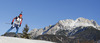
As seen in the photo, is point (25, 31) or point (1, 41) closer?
point (1, 41)

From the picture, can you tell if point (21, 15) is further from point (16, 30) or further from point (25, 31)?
point (25, 31)

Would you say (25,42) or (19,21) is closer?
(25,42)

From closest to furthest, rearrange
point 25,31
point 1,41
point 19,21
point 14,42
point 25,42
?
point 1,41 < point 14,42 < point 25,42 < point 19,21 < point 25,31

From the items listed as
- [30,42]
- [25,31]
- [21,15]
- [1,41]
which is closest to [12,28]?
[21,15]

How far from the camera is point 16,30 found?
14992 mm

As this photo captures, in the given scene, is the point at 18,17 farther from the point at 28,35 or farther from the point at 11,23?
the point at 28,35

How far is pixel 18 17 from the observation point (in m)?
14.8

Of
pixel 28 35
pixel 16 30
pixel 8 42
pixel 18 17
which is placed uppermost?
pixel 28 35

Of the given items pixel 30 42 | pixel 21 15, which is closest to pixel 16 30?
pixel 21 15

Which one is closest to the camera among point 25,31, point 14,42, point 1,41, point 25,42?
point 1,41

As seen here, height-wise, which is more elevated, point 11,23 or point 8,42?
point 11,23

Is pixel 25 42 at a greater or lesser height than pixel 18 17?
lesser

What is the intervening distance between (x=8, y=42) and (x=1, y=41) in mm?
412

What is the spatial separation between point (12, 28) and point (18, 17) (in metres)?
1.06
